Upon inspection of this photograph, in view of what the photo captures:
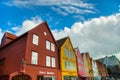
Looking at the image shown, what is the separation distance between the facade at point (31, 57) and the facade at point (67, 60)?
2.09 m

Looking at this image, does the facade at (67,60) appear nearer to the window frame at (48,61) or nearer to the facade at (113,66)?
the window frame at (48,61)

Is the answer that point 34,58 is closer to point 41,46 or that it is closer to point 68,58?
point 41,46

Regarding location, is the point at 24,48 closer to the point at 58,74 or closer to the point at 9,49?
the point at 9,49

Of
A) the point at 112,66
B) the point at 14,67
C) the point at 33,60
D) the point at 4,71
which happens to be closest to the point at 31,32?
the point at 33,60

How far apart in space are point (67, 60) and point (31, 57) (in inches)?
503

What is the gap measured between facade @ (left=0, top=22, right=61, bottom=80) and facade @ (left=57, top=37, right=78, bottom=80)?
2088 millimetres

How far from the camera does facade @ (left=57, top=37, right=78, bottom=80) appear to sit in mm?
29487

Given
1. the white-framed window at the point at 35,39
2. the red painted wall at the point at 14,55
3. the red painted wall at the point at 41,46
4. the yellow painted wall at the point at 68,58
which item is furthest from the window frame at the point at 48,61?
the red painted wall at the point at 14,55

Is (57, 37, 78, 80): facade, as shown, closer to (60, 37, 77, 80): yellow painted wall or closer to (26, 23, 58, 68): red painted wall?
(60, 37, 77, 80): yellow painted wall

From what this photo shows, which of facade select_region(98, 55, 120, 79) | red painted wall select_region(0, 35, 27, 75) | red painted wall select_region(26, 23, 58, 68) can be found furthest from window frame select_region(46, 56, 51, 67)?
facade select_region(98, 55, 120, 79)

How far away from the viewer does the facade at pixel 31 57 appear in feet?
65.1

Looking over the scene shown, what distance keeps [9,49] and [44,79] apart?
26.6ft

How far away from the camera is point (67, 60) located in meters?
32.1

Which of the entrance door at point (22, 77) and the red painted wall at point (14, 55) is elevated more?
the red painted wall at point (14, 55)
